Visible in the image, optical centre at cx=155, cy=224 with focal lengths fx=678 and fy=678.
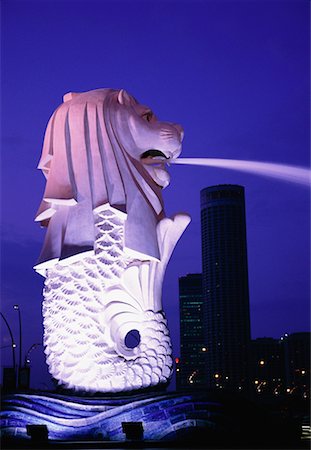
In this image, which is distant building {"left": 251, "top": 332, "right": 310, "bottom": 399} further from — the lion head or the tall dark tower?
the lion head

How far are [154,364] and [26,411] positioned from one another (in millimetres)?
2848

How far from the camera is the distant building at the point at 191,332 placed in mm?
82588

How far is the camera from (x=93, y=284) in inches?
580

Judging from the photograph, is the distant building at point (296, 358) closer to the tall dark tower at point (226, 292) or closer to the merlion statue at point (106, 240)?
the tall dark tower at point (226, 292)

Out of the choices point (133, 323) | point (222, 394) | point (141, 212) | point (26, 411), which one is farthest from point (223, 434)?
point (141, 212)

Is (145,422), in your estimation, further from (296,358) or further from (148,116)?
(296,358)

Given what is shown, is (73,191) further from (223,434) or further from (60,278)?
(223,434)

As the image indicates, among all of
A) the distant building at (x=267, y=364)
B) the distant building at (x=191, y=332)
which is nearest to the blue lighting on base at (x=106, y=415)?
the distant building at (x=267, y=364)

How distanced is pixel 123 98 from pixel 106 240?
3.55m

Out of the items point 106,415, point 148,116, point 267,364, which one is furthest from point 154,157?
point 267,364

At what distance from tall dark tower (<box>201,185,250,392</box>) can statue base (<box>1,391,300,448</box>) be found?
57.6 metres

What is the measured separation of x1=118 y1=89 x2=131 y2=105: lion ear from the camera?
52.7ft

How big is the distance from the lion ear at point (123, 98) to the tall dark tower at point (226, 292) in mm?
57171

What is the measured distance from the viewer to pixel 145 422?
13.4 metres
